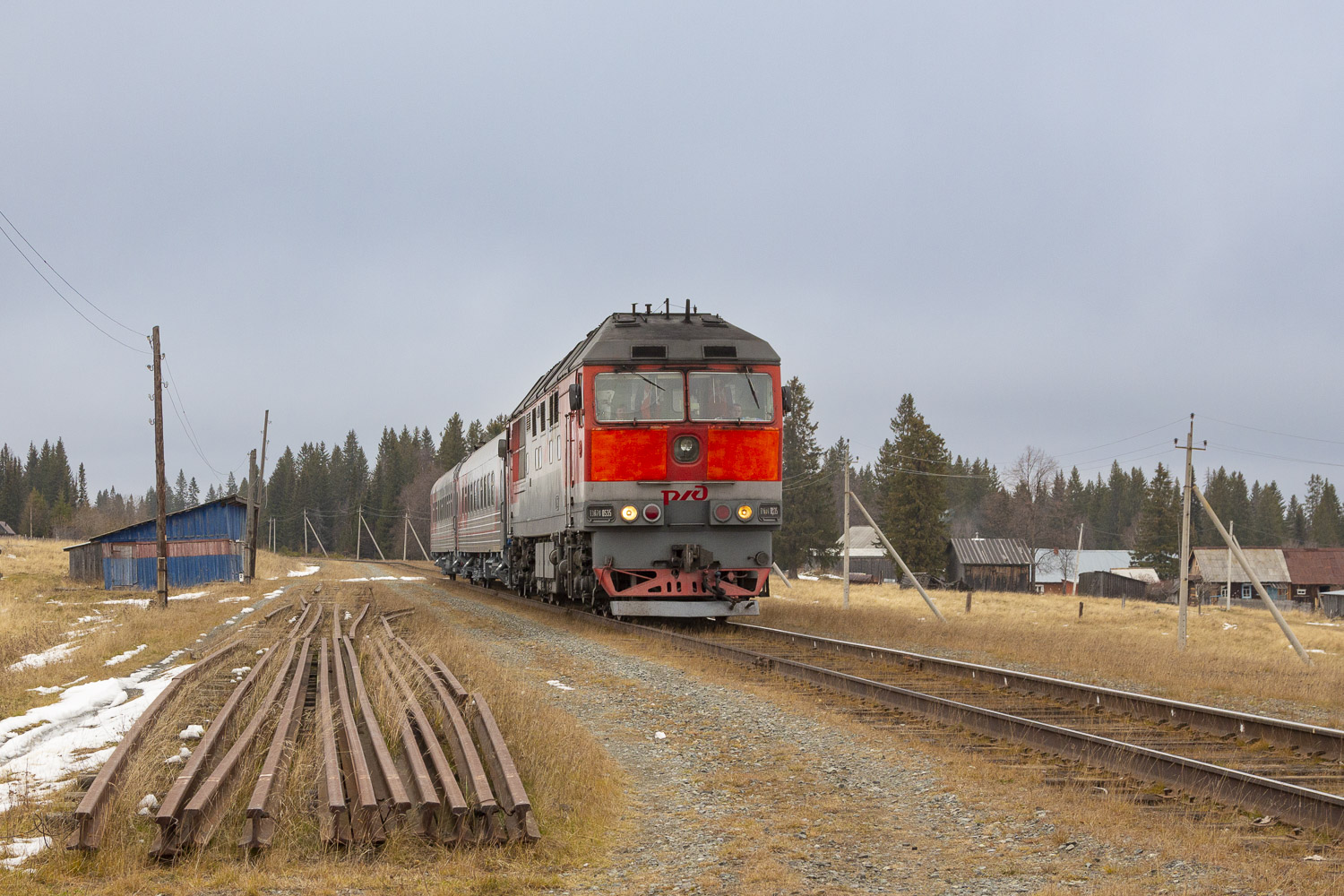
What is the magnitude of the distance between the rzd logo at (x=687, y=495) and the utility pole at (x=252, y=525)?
28.9 metres

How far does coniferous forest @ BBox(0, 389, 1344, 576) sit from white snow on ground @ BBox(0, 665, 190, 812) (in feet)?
184

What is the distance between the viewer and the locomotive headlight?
16.4 meters

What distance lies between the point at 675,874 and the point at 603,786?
173cm

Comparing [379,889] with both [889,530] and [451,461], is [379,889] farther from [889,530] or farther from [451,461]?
[451,461]

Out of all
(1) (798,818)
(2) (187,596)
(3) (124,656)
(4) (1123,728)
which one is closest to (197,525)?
(2) (187,596)

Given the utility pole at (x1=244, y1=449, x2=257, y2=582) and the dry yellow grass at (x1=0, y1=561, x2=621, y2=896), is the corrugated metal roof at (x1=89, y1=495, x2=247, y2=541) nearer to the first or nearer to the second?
the utility pole at (x1=244, y1=449, x2=257, y2=582)

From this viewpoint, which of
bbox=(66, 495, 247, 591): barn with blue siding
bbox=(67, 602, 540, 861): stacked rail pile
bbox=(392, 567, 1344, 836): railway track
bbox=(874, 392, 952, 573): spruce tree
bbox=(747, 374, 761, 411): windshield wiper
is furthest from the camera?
bbox=(874, 392, 952, 573): spruce tree

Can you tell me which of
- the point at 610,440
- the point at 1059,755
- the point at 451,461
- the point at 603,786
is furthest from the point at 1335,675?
the point at 451,461

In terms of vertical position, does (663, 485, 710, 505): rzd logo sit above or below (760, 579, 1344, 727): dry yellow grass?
above

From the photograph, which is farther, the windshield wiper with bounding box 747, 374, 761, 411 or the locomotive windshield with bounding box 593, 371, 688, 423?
the windshield wiper with bounding box 747, 374, 761, 411

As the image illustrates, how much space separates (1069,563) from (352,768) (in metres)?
82.5

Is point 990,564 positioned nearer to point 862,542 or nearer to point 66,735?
point 862,542

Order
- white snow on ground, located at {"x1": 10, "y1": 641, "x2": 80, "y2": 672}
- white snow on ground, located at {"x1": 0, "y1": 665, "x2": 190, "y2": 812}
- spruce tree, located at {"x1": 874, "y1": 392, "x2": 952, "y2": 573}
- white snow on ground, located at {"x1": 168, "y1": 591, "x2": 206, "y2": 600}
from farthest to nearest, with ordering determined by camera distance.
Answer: spruce tree, located at {"x1": 874, "y1": 392, "x2": 952, "y2": 573} < white snow on ground, located at {"x1": 168, "y1": 591, "x2": 206, "y2": 600} < white snow on ground, located at {"x1": 10, "y1": 641, "x2": 80, "y2": 672} < white snow on ground, located at {"x1": 0, "y1": 665, "x2": 190, "y2": 812}

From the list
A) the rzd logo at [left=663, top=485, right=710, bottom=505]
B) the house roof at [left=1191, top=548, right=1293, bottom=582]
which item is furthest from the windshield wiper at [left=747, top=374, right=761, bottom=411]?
the house roof at [left=1191, top=548, right=1293, bottom=582]
